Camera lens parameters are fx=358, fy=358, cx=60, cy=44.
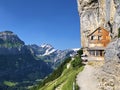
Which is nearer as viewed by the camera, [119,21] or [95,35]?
[119,21]

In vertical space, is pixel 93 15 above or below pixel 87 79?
above

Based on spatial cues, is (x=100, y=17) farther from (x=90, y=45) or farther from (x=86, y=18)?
(x=90, y=45)

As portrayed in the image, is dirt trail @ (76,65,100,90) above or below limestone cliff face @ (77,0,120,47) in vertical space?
below

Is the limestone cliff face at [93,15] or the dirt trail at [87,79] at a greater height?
the limestone cliff face at [93,15]

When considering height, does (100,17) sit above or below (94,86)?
above

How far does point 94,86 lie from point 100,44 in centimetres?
2929

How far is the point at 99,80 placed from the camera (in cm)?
6531

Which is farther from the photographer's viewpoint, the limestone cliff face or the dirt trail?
the limestone cliff face

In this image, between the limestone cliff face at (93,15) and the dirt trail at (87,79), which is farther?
the limestone cliff face at (93,15)

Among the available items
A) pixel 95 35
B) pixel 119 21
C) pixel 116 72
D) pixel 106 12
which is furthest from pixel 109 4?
pixel 116 72

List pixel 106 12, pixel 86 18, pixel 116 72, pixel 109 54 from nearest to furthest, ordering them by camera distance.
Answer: pixel 116 72, pixel 109 54, pixel 106 12, pixel 86 18

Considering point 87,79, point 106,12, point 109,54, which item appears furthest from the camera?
point 106,12

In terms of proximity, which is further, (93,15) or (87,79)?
(93,15)

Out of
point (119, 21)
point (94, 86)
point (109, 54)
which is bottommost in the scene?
point (94, 86)
